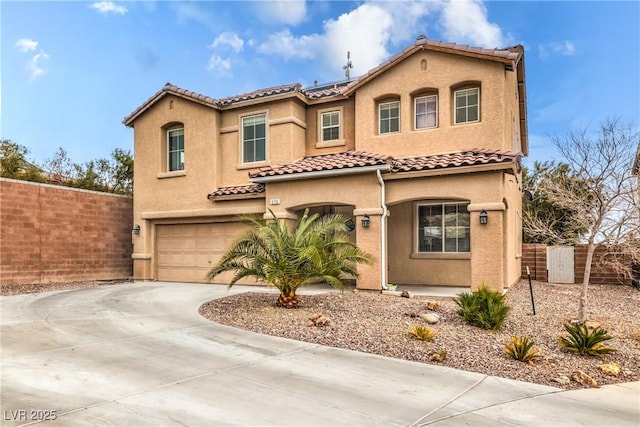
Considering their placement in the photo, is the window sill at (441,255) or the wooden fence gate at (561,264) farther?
the wooden fence gate at (561,264)

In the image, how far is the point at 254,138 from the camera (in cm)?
1625

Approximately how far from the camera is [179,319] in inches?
376

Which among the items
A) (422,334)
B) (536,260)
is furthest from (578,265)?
(422,334)

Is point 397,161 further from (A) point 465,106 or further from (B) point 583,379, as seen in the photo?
(B) point 583,379

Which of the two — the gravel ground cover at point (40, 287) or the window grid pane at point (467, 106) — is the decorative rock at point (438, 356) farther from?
the gravel ground cover at point (40, 287)

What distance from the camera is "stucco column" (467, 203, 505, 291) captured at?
1130 centimetres

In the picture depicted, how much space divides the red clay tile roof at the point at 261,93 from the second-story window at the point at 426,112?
14.0ft

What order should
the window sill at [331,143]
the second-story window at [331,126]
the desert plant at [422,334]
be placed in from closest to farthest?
the desert plant at [422,334], the window sill at [331,143], the second-story window at [331,126]

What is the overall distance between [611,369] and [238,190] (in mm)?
11916

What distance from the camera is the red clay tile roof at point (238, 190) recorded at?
49.6 feet

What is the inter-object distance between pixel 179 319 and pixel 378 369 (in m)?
4.99

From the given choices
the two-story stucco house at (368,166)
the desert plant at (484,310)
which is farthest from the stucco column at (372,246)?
the desert plant at (484,310)

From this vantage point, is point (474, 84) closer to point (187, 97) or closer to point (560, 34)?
point (560, 34)

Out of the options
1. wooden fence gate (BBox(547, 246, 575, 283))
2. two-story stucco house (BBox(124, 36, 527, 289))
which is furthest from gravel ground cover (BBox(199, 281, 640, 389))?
wooden fence gate (BBox(547, 246, 575, 283))
